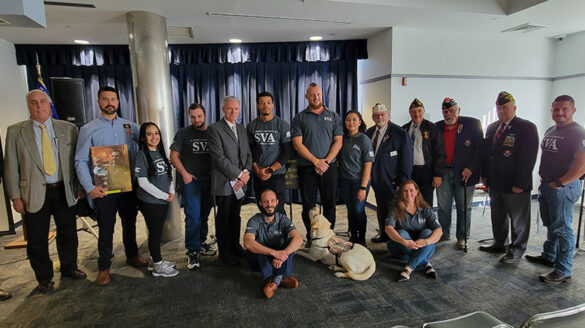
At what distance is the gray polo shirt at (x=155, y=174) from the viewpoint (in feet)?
8.86

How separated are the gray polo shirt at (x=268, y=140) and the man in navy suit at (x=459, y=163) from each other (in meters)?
1.66

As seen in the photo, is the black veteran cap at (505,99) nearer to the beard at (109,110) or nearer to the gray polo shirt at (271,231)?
the gray polo shirt at (271,231)

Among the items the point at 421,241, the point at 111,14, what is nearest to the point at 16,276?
the point at 111,14

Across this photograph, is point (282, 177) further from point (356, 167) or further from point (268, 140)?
point (356, 167)

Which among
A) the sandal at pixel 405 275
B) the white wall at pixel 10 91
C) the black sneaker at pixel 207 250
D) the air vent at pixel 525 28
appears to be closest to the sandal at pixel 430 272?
the sandal at pixel 405 275

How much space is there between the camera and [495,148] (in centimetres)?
311

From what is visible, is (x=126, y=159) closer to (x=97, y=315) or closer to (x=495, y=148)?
(x=97, y=315)

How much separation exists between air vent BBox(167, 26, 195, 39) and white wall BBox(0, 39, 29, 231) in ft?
7.43

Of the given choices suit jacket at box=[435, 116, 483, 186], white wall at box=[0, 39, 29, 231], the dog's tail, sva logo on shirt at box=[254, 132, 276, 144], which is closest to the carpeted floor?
the dog's tail

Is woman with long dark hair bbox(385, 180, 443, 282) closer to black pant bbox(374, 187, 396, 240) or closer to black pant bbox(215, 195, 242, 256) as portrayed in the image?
black pant bbox(374, 187, 396, 240)

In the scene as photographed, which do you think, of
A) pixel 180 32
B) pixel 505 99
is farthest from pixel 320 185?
pixel 180 32

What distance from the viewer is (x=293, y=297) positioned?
252cm

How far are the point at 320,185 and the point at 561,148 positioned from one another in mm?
2002

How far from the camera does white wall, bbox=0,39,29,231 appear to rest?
14.8 feet
